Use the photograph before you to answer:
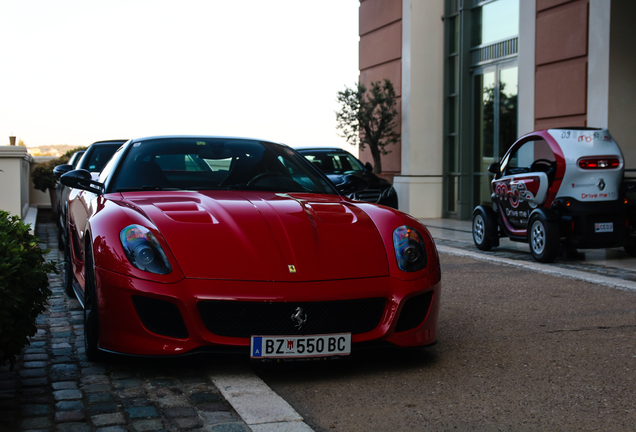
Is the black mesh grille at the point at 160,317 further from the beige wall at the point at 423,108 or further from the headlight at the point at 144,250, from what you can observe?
the beige wall at the point at 423,108

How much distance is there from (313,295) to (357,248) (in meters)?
0.45

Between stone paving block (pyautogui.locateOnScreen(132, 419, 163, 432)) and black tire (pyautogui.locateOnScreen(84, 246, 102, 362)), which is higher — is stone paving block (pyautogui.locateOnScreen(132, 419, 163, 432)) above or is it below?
below

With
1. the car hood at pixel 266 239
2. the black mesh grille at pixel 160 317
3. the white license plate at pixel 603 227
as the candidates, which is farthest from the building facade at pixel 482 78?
the black mesh grille at pixel 160 317

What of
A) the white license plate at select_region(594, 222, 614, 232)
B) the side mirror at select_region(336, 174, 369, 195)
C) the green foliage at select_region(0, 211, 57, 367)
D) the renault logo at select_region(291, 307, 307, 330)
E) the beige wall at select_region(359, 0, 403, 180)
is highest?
the beige wall at select_region(359, 0, 403, 180)

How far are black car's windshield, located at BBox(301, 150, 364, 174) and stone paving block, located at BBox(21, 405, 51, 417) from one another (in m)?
11.1

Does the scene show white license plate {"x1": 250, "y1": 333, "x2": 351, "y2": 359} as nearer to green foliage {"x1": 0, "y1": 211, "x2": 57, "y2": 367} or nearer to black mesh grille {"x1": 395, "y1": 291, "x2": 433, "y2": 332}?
black mesh grille {"x1": 395, "y1": 291, "x2": 433, "y2": 332}

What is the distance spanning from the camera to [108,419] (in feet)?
10.3

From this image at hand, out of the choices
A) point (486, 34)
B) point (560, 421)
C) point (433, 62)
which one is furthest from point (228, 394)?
point (433, 62)

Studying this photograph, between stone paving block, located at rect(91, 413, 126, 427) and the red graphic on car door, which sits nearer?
stone paving block, located at rect(91, 413, 126, 427)

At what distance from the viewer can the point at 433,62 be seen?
60.4 feet

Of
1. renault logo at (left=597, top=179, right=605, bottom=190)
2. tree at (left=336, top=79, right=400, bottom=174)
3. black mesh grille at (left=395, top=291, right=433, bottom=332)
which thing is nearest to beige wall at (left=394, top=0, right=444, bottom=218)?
tree at (left=336, top=79, right=400, bottom=174)

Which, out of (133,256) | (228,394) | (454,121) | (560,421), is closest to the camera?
(560,421)

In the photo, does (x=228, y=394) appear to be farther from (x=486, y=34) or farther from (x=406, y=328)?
(x=486, y=34)

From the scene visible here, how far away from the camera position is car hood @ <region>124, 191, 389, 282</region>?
3.66 m
